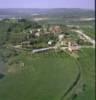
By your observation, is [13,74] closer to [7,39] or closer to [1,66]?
[1,66]

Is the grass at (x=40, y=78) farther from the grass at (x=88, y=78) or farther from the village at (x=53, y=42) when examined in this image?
the village at (x=53, y=42)

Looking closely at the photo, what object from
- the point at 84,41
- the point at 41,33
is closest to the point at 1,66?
the point at 84,41

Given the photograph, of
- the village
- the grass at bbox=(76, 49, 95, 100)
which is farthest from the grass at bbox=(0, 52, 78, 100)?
the village

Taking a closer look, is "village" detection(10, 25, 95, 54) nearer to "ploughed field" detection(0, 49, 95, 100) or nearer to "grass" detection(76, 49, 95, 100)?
"ploughed field" detection(0, 49, 95, 100)

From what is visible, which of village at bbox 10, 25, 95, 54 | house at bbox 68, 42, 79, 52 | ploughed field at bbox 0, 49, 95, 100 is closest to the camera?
ploughed field at bbox 0, 49, 95, 100

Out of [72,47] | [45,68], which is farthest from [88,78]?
[72,47]

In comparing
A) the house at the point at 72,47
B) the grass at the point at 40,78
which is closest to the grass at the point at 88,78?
the grass at the point at 40,78

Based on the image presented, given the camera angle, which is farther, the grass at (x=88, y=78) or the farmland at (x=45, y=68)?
the farmland at (x=45, y=68)

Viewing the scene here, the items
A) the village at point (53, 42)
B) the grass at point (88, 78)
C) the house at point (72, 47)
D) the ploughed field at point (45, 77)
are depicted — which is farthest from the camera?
the village at point (53, 42)
